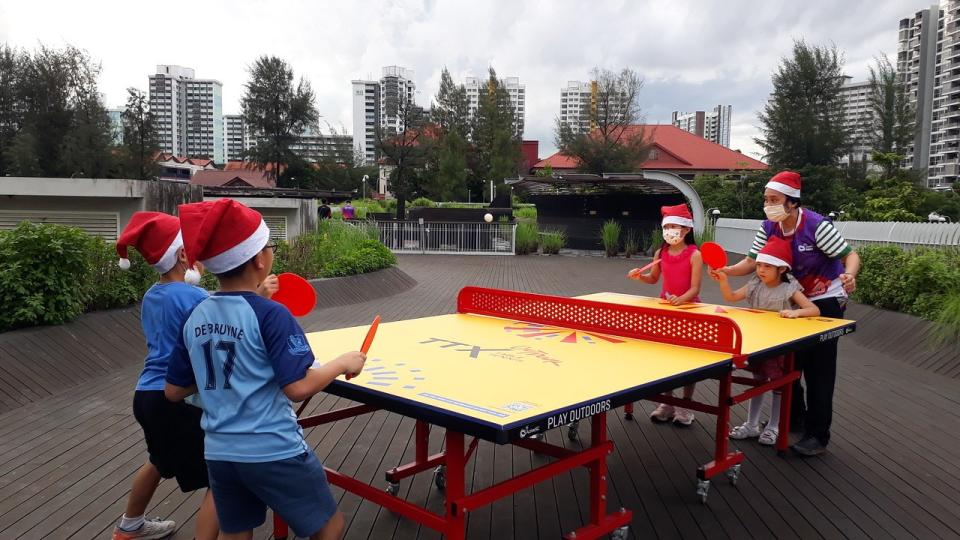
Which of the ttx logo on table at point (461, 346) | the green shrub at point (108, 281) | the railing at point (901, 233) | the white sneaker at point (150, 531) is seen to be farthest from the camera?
the railing at point (901, 233)

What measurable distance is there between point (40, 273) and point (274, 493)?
571cm

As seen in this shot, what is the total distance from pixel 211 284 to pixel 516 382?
7899 millimetres

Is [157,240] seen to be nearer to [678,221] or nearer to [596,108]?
[678,221]

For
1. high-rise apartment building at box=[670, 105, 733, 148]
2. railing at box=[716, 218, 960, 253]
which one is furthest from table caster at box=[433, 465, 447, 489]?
high-rise apartment building at box=[670, 105, 733, 148]

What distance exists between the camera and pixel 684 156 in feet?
211

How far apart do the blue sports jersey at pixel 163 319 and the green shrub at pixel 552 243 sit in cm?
2364

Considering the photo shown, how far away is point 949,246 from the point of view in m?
10.3

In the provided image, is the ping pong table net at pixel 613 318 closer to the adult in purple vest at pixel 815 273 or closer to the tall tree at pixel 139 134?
Answer: the adult in purple vest at pixel 815 273

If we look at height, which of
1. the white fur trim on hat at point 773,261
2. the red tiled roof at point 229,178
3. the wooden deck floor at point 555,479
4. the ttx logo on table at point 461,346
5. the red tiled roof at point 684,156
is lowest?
the wooden deck floor at point 555,479

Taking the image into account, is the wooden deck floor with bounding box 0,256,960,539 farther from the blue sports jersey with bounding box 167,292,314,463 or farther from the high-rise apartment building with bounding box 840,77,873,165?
the high-rise apartment building with bounding box 840,77,873,165

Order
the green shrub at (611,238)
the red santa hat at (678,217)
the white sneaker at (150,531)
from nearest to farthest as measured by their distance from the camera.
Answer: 1. the white sneaker at (150,531)
2. the red santa hat at (678,217)
3. the green shrub at (611,238)

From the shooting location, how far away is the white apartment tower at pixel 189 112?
10438cm

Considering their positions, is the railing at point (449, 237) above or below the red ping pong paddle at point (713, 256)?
below

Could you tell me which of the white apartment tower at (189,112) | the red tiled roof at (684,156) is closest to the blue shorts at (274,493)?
the red tiled roof at (684,156)
